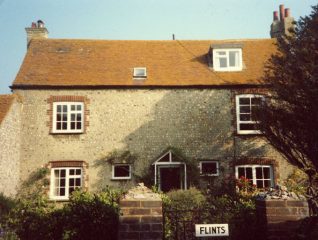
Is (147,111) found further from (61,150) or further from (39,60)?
(39,60)

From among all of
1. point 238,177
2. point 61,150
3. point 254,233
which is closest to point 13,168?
point 61,150

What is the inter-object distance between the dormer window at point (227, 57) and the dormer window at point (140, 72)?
4.28m

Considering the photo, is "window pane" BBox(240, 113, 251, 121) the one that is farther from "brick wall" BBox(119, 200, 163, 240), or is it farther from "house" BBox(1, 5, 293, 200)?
"brick wall" BBox(119, 200, 163, 240)

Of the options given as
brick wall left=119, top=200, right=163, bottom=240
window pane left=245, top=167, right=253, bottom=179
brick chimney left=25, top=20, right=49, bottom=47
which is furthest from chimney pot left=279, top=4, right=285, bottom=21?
brick wall left=119, top=200, right=163, bottom=240

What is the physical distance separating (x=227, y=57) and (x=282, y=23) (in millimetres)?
5849

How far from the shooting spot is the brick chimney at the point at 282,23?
73.9 ft

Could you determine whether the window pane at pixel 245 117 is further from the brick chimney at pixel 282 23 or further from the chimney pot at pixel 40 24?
the chimney pot at pixel 40 24

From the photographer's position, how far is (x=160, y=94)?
1908cm

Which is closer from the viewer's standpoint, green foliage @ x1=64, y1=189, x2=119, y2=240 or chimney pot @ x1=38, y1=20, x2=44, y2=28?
green foliage @ x1=64, y1=189, x2=119, y2=240

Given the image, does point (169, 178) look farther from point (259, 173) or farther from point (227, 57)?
point (227, 57)

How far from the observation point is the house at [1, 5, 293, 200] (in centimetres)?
1817

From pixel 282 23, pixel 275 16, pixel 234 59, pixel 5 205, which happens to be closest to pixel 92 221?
pixel 5 205

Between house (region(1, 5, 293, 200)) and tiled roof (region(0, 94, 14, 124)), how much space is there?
723mm

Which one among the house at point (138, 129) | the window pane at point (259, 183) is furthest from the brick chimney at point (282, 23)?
the window pane at point (259, 183)
